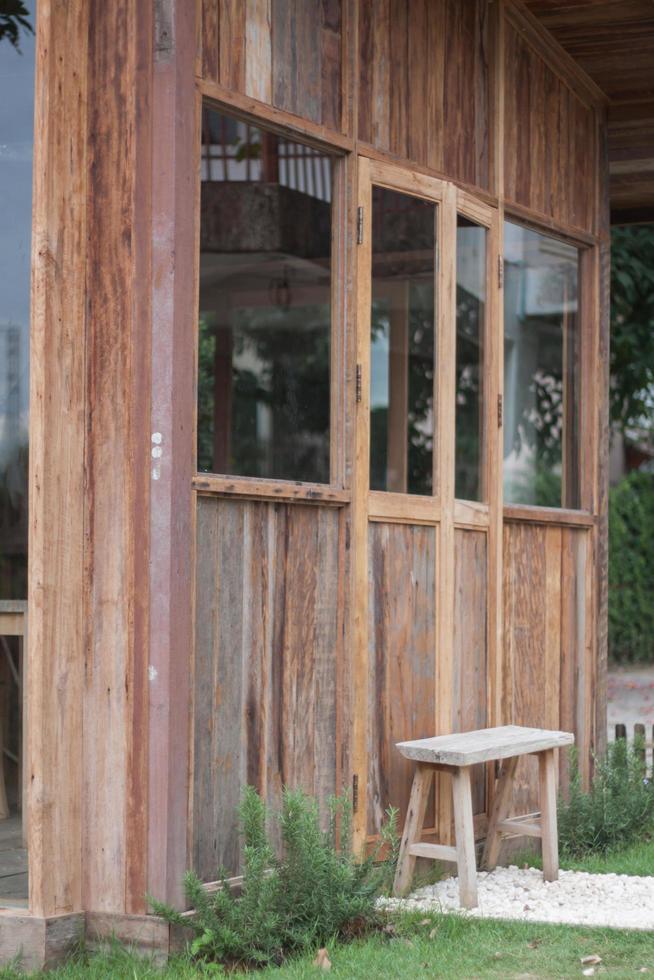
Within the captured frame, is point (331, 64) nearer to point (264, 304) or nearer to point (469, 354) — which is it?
point (469, 354)

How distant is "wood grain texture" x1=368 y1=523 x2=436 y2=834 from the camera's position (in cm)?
550

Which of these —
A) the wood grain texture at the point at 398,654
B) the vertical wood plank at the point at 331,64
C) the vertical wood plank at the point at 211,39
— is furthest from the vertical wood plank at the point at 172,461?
the wood grain texture at the point at 398,654

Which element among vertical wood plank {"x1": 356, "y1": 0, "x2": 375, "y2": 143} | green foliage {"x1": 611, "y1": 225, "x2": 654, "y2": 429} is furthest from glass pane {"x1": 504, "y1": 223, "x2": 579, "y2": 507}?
green foliage {"x1": 611, "y1": 225, "x2": 654, "y2": 429}

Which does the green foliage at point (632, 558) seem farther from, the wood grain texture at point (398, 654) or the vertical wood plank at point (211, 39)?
the vertical wood plank at point (211, 39)

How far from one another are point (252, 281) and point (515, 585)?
4.84 m

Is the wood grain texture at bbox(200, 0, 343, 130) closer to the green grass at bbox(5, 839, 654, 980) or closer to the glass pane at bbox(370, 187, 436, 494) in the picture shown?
the glass pane at bbox(370, 187, 436, 494)

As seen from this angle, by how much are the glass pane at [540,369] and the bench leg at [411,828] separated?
1.60m

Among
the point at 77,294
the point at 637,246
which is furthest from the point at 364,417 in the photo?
the point at 637,246

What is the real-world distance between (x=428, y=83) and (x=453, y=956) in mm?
3348

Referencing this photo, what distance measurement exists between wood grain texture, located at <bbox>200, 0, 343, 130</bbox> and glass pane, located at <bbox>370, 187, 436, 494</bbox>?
0.47 meters

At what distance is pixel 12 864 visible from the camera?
4.80m

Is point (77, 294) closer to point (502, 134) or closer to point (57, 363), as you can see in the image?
point (57, 363)

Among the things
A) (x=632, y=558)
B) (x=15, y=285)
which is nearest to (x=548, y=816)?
(x=15, y=285)

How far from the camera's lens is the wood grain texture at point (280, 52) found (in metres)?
4.82
